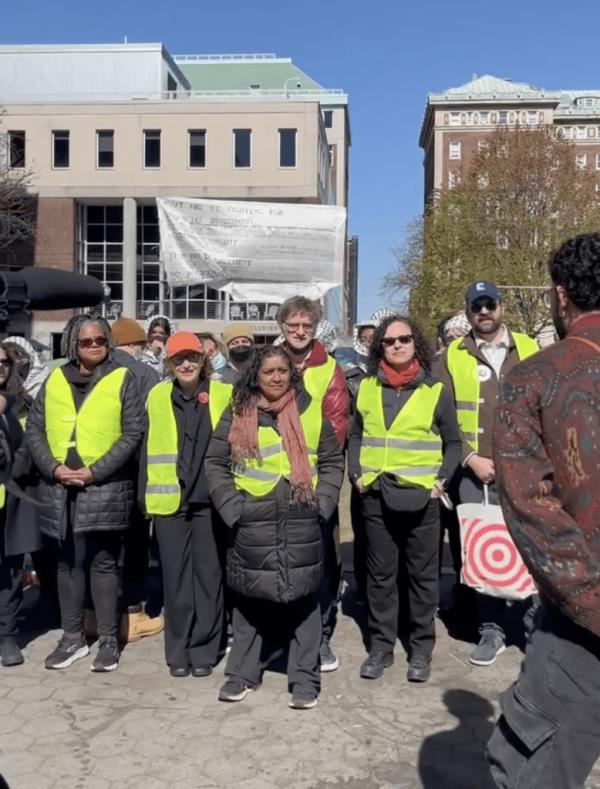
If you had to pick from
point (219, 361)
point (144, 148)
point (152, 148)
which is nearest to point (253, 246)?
point (219, 361)

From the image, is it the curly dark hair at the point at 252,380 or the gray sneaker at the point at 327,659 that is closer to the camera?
the curly dark hair at the point at 252,380

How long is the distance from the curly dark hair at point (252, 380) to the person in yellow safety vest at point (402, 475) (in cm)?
59

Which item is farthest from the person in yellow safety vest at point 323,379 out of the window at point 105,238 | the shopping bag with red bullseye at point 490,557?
the window at point 105,238

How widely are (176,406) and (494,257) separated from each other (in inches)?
1355

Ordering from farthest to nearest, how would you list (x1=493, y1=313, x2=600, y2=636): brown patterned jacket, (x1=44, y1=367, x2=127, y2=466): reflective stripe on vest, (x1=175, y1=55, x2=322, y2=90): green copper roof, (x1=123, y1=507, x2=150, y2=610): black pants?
(x1=175, y1=55, x2=322, y2=90): green copper roof → (x1=123, y1=507, x2=150, y2=610): black pants → (x1=44, y1=367, x2=127, y2=466): reflective stripe on vest → (x1=493, y1=313, x2=600, y2=636): brown patterned jacket

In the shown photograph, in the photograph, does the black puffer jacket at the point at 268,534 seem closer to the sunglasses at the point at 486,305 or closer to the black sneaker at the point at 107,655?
the black sneaker at the point at 107,655

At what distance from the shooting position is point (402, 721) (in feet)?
13.8

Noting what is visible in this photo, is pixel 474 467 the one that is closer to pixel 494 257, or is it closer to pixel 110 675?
pixel 110 675

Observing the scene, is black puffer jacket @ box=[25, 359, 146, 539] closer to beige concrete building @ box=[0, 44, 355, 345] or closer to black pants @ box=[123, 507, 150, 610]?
black pants @ box=[123, 507, 150, 610]

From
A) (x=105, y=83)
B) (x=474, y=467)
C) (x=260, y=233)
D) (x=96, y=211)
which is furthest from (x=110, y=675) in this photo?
(x=105, y=83)

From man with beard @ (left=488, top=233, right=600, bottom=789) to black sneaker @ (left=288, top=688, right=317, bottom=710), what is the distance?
207cm

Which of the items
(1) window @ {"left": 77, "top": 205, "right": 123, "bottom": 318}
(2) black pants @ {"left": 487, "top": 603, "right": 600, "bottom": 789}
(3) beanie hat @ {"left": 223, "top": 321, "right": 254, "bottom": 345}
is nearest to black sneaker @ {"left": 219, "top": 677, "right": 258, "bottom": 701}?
(2) black pants @ {"left": 487, "top": 603, "right": 600, "bottom": 789}

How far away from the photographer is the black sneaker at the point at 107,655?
4.86 metres

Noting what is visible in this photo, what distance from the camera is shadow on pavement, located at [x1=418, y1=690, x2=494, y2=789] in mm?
3633
